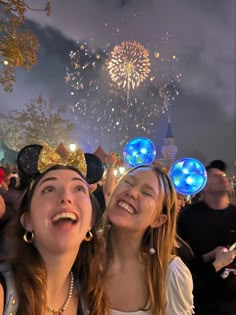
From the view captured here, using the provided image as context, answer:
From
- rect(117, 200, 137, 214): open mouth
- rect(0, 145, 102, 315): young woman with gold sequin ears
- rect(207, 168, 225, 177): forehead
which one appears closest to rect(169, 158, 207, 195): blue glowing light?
rect(207, 168, 225, 177): forehead

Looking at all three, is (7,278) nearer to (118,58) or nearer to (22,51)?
(22,51)

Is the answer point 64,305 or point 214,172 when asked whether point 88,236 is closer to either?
point 64,305

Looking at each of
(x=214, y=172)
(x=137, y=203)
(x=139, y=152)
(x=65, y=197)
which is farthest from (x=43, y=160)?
(x=139, y=152)

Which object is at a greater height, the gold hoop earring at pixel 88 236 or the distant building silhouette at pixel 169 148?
the distant building silhouette at pixel 169 148

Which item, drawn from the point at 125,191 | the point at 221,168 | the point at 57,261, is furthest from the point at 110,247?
the point at 221,168

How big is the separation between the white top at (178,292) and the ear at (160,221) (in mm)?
351

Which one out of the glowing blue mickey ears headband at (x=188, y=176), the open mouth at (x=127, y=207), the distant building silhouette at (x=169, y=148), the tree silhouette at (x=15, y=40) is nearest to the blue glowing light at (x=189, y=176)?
the glowing blue mickey ears headband at (x=188, y=176)

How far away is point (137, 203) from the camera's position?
2607mm

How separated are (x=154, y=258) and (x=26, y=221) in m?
1.11

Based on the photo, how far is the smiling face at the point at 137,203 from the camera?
102 inches

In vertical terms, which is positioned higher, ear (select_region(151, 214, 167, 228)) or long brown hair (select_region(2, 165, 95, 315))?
ear (select_region(151, 214, 167, 228))

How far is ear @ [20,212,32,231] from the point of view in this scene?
6.62 ft

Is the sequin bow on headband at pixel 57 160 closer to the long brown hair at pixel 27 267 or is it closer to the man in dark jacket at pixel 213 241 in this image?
the long brown hair at pixel 27 267

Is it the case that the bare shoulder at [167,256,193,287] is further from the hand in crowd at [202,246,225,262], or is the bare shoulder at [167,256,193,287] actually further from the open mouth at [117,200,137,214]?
the hand in crowd at [202,246,225,262]
